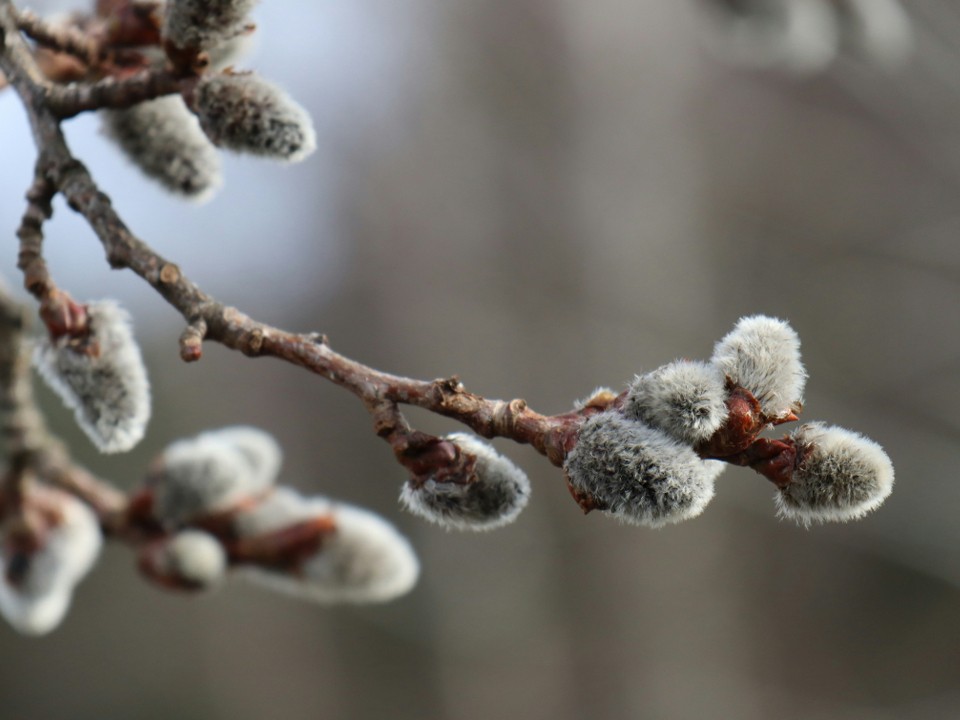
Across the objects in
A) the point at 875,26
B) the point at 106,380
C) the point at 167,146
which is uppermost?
the point at 875,26

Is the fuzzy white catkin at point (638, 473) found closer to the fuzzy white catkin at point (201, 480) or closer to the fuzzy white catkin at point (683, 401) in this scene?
the fuzzy white catkin at point (683, 401)

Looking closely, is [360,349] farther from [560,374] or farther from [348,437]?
[560,374]

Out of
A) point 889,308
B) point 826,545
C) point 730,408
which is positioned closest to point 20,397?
point 730,408

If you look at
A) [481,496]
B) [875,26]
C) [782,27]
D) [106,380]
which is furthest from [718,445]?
[875,26]

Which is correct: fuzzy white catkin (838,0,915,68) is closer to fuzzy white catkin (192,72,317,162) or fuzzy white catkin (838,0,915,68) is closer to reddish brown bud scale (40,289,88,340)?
fuzzy white catkin (192,72,317,162)

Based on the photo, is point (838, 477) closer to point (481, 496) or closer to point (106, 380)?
point (481, 496)

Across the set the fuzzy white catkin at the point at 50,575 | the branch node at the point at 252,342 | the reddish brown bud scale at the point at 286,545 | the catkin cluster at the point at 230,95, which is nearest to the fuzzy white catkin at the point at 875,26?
the catkin cluster at the point at 230,95

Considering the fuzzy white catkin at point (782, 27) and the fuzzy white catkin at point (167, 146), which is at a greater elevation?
the fuzzy white catkin at point (782, 27)
